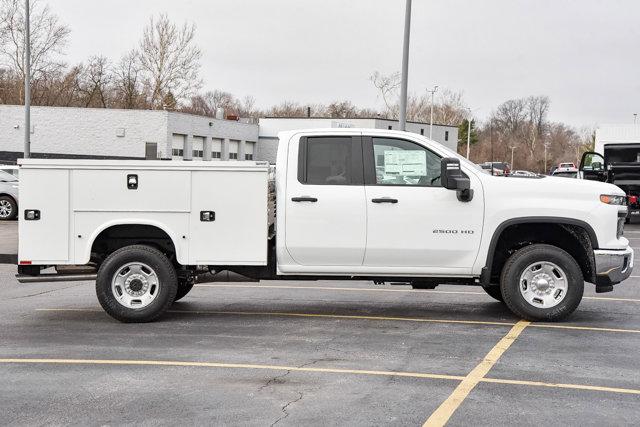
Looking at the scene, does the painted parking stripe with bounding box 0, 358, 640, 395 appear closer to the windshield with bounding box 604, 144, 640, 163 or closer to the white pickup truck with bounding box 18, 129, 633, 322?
the white pickup truck with bounding box 18, 129, 633, 322

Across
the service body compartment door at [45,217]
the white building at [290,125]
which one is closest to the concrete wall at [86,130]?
the white building at [290,125]

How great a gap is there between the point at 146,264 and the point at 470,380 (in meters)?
3.97

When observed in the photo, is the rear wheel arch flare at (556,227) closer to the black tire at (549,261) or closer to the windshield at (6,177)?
the black tire at (549,261)

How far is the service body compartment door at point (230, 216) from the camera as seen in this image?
8766 mm

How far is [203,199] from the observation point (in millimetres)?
8789

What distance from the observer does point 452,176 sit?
8.58 m

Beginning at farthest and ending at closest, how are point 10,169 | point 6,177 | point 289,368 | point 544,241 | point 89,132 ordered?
point 89,132
point 10,169
point 6,177
point 544,241
point 289,368

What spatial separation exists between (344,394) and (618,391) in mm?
2094

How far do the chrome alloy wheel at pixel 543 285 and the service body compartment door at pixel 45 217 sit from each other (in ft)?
16.4

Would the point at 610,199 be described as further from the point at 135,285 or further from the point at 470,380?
the point at 135,285

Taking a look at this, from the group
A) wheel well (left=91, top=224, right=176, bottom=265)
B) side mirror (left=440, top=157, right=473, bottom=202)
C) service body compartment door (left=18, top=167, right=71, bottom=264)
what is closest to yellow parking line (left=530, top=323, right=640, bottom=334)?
side mirror (left=440, top=157, right=473, bottom=202)

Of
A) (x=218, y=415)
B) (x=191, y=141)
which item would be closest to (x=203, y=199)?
(x=218, y=415)

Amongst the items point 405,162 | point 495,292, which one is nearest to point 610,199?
point 495,292

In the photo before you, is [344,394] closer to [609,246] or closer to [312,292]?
[609,246]
